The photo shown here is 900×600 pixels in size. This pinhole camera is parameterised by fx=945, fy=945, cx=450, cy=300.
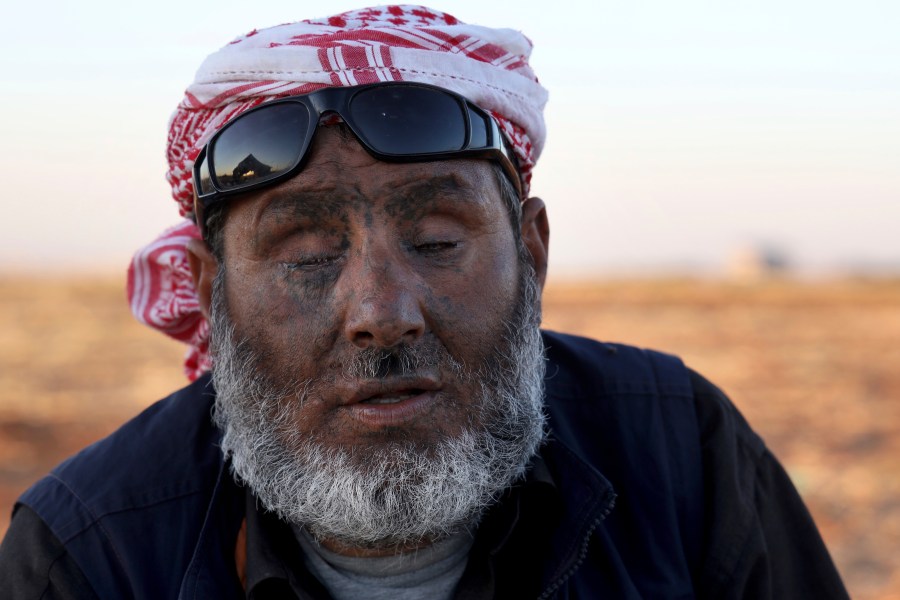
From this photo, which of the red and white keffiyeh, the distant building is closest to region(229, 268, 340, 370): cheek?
the red and white keffiyeh

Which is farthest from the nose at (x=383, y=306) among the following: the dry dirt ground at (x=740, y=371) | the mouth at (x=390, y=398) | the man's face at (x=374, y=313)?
the dry dirt ground at (x=740, y=371)

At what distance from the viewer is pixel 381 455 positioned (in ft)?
7.08

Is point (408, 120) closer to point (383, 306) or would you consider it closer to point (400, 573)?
point (383, 306)

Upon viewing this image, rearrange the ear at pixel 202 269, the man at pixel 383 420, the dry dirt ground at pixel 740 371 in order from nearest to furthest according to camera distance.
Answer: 1. the man at pixel 383 420
2. the ear at pixel 202 269
3. the dry dirt ground at pixel 740 371

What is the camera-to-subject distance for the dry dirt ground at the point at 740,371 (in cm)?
668

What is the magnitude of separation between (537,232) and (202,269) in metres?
0.96

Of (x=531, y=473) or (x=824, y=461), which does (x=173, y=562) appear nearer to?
(x=531, y=473)

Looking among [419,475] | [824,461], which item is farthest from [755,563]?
[824,461]

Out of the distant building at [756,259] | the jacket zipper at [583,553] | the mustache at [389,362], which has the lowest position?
the distant building at [756,259]

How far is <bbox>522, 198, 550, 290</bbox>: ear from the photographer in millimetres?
2686

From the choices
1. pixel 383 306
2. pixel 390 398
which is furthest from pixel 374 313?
pixel 390 398

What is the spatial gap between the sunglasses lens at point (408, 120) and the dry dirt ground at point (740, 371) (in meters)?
4.09

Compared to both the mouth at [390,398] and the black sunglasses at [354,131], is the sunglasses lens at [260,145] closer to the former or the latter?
the black sunglasses at [354,131]

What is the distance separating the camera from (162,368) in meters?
12.4
